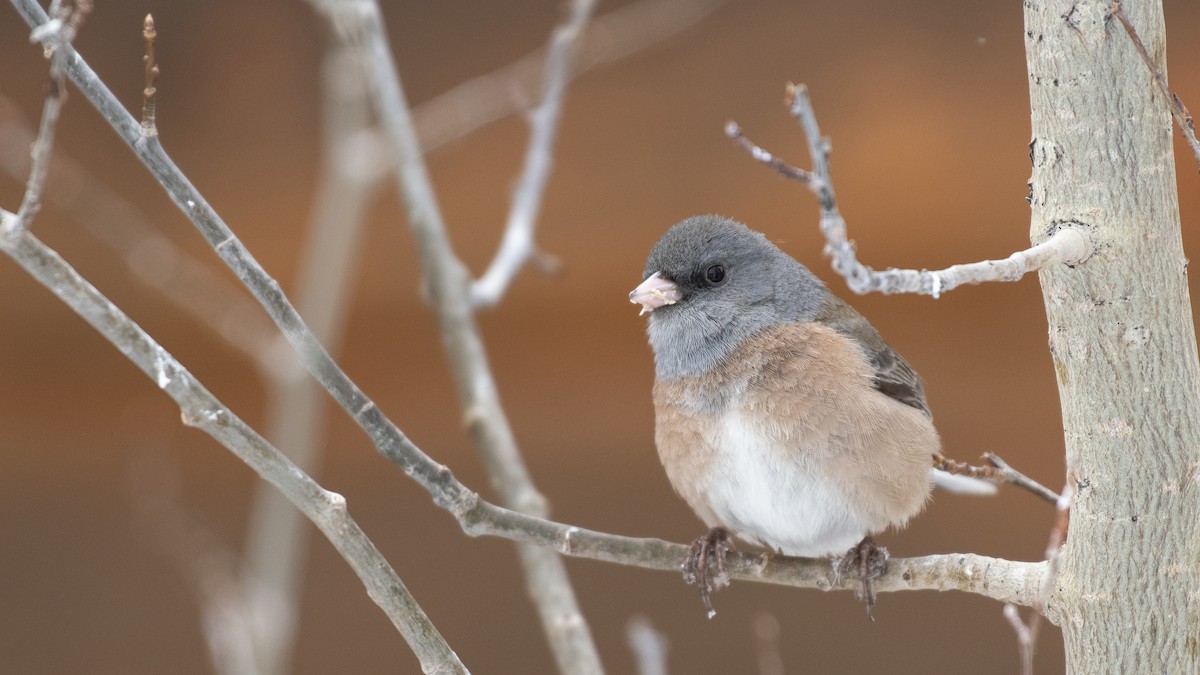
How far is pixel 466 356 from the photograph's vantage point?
1847 millimetres

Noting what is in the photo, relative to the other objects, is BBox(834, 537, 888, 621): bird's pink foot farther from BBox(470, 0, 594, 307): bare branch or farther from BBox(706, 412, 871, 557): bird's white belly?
BBox(470, 0, 594, 307): bare branch

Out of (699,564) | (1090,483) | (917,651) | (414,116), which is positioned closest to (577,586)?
(917,651)

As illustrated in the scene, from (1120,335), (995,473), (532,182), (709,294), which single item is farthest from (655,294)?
(1120,335)

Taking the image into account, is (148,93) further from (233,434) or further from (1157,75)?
(1157,75)

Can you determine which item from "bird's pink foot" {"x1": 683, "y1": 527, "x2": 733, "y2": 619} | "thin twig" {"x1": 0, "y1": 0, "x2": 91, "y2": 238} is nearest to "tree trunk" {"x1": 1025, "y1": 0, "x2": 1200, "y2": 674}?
"bird's pink foot" {"x1": 683, "y1": 527, "x2": 733, "y2": 619}

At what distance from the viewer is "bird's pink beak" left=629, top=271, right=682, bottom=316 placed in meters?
1.61

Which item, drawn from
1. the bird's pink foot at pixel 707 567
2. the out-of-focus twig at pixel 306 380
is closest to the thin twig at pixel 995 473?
the bird's pink foot at pixel 707 567

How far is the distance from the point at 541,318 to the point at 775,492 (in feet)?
4.42

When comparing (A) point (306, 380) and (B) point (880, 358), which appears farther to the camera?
(B) point (880, 358)

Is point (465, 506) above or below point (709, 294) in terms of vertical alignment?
below

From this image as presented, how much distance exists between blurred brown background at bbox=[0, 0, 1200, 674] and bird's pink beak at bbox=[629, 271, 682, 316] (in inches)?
36.5

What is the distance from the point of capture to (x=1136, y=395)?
A: 0.97 metres

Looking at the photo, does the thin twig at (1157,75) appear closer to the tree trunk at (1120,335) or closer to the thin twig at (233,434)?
the tree trunk at (1120,335)

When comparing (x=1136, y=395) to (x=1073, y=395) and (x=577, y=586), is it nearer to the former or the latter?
(x=1073, y=395)
